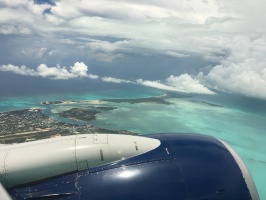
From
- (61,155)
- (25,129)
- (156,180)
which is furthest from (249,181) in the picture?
(25,129)

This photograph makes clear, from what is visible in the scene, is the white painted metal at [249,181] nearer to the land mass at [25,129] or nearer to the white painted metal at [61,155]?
the white painted metal at [61,155]

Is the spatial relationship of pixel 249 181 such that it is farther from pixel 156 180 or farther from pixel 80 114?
pixel 80 114

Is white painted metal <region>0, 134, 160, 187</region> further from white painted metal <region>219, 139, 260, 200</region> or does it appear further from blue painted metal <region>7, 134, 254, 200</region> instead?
white painted metal <region>219, 139, 260, 200</region>

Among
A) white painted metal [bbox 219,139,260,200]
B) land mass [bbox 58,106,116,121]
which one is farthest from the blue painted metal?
land mass [bbox 58,106,116,121]

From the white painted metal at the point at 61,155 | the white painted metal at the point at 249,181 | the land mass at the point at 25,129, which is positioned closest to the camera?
the white painted metal at the point at 249,181

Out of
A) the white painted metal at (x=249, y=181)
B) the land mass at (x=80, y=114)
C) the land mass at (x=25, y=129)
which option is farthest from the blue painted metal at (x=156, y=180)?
the land mass at (x=80, y=114)

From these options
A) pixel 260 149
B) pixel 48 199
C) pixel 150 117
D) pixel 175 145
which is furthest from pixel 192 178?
pixel 150 117
